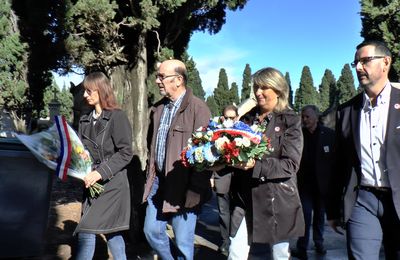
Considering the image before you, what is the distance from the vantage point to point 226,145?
9.16 feet

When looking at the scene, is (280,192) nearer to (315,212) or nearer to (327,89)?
(315,212)

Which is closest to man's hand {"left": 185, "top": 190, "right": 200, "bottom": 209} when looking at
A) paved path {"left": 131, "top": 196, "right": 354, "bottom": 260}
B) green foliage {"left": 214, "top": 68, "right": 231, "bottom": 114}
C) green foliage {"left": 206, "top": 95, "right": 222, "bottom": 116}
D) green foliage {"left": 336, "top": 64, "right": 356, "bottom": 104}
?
paved path {"left": 131, "top": 196, "right": 354, "bottom": 260}

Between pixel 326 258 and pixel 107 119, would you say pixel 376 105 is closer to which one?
pixel 107 119

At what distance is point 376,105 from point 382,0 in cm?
2239

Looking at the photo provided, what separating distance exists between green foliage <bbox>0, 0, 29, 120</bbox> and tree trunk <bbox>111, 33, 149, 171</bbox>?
2.45 meters

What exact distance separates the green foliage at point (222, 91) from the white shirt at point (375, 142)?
5030cm

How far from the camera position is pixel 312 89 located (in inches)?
2416

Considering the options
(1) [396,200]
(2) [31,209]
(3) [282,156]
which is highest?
(3) [282,156]

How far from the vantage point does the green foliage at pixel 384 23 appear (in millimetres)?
21234

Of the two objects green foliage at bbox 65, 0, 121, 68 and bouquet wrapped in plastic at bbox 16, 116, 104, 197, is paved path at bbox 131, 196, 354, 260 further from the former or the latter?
green foliage at bbox 65, 0, 121, 68

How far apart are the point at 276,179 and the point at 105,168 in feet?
4.60

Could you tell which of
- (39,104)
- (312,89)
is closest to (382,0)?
(39,104)

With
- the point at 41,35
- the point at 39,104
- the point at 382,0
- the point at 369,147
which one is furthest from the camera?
the point at 382,0

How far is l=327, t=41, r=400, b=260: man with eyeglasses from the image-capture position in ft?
9.21
